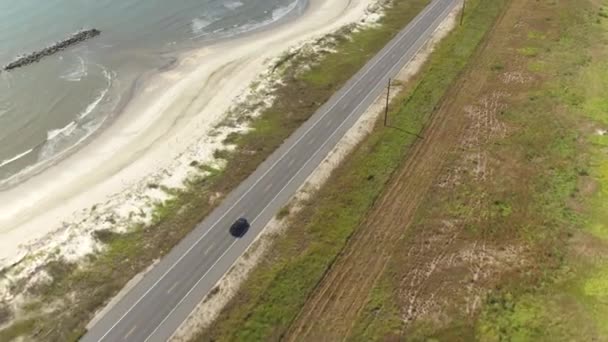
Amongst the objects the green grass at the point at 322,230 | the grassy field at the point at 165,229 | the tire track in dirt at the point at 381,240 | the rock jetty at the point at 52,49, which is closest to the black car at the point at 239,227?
the green grass at the point at 322,230

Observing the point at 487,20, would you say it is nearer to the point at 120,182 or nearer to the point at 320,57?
the point at 320,57

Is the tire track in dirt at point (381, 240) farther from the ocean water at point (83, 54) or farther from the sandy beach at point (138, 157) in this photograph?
the ocean water at point (83, 54)

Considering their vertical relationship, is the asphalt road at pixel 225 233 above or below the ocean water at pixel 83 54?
below

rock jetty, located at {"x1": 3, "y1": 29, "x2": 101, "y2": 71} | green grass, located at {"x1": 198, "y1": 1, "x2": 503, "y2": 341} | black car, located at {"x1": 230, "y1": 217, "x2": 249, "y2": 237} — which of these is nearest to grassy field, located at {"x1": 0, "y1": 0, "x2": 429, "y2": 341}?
black car, located at {"x1": 230, "y1": 217, "x2": 249, "y2": 237}

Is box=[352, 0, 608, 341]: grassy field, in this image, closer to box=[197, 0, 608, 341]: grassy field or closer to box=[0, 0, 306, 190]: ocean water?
box=[197, 0, 608, 341]: grassy field

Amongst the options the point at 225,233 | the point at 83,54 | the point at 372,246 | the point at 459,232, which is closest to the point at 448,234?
the point at 459,232
